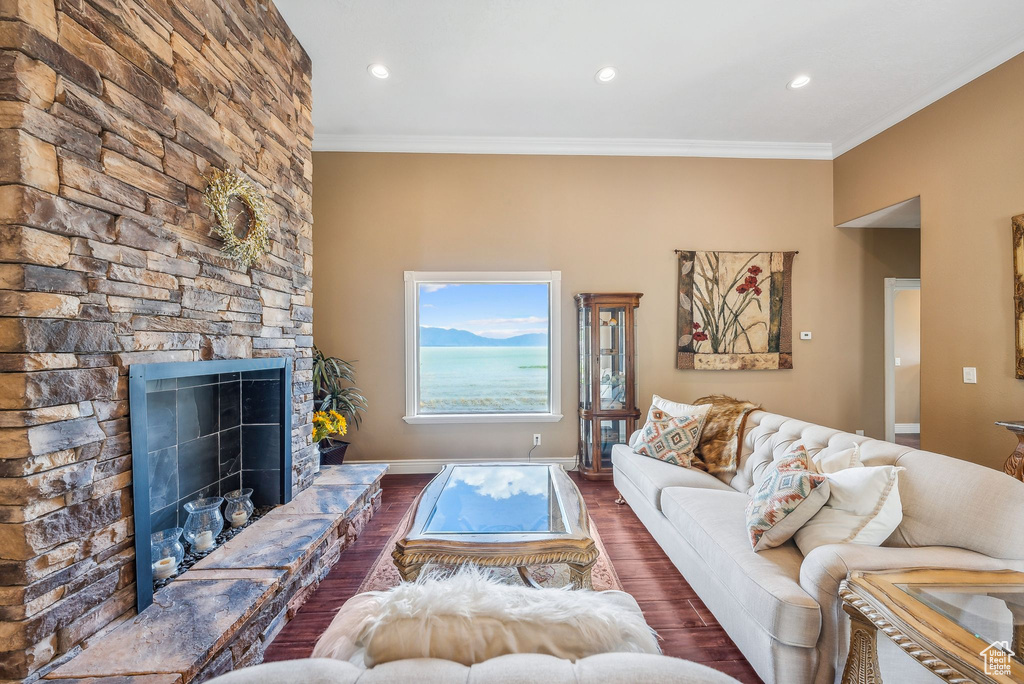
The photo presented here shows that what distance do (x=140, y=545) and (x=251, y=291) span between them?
120 centimetres

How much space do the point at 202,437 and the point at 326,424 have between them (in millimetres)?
1197

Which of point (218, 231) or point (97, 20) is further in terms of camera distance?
point (218, 231)

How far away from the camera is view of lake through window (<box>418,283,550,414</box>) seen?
4125 mm

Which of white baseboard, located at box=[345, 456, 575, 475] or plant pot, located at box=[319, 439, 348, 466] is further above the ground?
plant pot, located at box=[319, 439, 348, 466]

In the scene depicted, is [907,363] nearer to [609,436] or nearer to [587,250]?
[609,436]

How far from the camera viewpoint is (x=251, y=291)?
223 cm

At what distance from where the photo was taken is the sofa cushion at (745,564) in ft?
4.66

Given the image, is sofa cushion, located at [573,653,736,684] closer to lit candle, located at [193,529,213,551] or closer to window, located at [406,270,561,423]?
lit candle, located at [193,529,213,551]

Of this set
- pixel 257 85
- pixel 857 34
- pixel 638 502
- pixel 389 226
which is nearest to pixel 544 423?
pixel 638 502

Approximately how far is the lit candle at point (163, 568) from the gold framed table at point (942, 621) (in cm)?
243

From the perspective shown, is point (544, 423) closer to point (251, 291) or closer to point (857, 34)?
point (251, 291)

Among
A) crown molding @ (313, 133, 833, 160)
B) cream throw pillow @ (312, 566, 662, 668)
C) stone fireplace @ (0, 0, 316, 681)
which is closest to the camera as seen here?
cream throw pillow @ (312, 566, 662, 668)

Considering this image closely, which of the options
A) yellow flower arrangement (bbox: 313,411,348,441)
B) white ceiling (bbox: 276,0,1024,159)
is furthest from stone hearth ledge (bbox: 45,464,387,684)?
white ceiling (bbox: 276,0,1024,159)

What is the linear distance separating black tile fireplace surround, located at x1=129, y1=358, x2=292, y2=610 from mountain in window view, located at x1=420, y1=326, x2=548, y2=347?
166 cm
